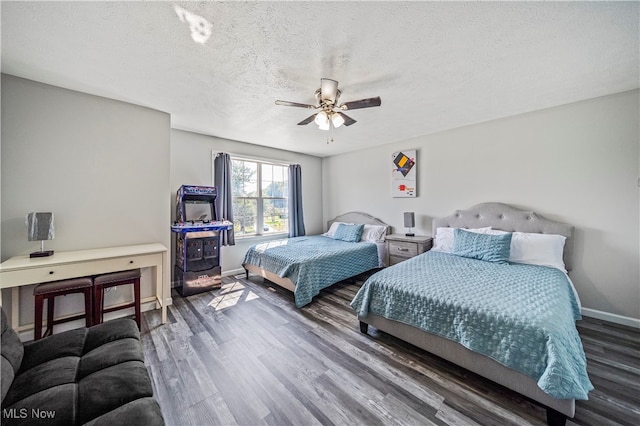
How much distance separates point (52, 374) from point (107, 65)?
229 centimetres

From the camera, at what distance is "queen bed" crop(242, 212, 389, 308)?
10.1 ft

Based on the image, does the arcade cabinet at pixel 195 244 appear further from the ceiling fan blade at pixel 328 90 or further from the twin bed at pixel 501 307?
the ceiling fan blade at pixel 328 90

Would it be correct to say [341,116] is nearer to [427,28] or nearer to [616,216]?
[427,28]

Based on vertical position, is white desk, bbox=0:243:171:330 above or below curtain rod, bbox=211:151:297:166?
below

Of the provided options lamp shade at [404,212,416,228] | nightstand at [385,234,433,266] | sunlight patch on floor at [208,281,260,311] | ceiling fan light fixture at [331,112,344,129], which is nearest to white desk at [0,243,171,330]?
sunlight patch on floor at [208,281,260,311]

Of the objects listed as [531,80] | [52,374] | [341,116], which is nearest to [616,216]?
[531,80]

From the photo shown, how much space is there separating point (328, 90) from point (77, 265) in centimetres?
278

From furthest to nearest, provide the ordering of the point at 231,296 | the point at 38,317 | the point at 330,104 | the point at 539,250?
the point at 231,296
the point at 539,250
the point at 330,104
the point at 38,317

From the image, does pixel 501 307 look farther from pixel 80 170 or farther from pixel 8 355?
pixel 80 170

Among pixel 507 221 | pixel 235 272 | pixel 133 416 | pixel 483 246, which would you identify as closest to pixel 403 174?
pixel 507 221

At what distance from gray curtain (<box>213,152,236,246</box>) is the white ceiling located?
1211 mm

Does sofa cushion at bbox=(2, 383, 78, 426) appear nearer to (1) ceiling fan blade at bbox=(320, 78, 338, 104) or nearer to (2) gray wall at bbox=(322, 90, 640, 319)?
(1) ceiling fan blade at bbox=(320, 78, 338, 104)

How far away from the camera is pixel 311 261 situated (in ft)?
10.3

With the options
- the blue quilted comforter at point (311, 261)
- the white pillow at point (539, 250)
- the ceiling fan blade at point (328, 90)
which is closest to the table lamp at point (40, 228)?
the blue quilted comforter at point (311, 261)
